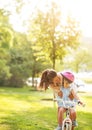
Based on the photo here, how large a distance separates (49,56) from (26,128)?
2023 centimetres

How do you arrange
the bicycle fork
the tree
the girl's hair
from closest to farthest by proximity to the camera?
the bicycle fork
the girl's hair
the tree

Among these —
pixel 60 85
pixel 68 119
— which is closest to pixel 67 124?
pixel 68 119

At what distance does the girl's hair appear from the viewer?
908 centimetres

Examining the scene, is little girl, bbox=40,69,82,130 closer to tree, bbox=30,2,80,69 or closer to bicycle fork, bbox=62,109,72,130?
bicycle fork, bbox=62,109,72,130

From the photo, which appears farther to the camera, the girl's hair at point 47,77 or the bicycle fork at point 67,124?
the girl's hair at point 47,77

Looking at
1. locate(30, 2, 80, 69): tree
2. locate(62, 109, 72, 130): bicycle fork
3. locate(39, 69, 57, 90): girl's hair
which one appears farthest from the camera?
locate(30, 2, 80, 69): tree

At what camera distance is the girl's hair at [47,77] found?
357 inches

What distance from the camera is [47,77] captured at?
9109 millimetres

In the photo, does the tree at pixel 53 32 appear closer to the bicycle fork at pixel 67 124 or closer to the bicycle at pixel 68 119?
the bicycle at pixel 68 119

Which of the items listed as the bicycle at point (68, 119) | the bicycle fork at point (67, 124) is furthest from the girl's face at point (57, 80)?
the bicycle fork at point (67, 124)

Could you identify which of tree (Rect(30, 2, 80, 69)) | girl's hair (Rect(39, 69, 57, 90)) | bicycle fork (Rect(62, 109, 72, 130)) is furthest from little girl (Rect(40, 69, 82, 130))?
tree (Rect(30, 2, 80, 69))

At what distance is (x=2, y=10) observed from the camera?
28359 mm

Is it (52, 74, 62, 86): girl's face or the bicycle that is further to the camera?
(52, 74, 62, 86): girl's face

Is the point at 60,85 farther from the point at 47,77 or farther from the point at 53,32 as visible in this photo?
the point at 53,32
